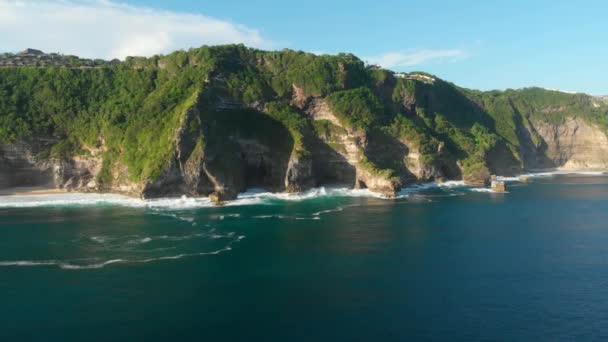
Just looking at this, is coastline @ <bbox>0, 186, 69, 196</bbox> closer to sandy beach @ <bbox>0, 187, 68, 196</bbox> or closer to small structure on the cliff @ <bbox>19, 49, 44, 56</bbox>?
sandy beach @ <bbox>0, 187, 68, 196</bbox>

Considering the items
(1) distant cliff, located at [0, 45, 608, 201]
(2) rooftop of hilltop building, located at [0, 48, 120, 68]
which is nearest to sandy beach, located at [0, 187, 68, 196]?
(1) distant cliff, located at [0, 45, 608, 201]

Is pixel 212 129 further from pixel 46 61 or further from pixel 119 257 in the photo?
pixel 46 61

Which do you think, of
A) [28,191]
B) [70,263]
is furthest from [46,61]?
[70,263]

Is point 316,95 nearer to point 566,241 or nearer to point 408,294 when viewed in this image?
point 566,241

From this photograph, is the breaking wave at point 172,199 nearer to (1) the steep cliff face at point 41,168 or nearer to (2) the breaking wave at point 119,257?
(1) the steep cliff face at point 41,168

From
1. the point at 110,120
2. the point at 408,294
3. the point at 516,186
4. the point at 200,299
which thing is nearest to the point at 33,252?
the point at 200,299

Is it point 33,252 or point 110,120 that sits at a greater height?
point 110,120
